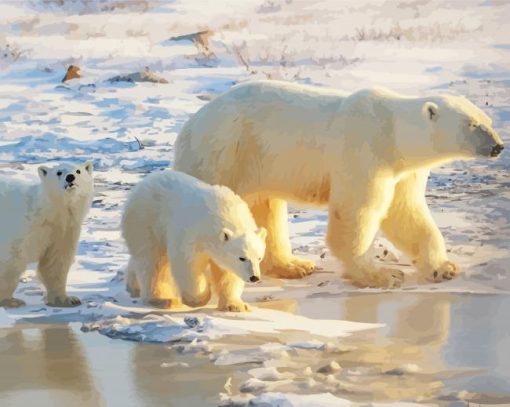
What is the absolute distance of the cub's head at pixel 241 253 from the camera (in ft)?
10.2

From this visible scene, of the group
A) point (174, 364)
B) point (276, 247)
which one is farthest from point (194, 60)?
point (174, 364)

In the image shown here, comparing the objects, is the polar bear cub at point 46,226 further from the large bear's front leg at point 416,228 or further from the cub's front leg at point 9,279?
the large bear's front leg at point 416,228

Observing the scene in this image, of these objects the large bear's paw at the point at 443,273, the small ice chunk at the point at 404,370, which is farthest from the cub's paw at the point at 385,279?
the small ice chunk at the point at 404,370

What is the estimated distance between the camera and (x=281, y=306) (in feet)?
11.2

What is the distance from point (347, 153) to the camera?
3611 millimetres

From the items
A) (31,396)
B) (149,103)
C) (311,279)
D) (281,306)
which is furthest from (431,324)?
(149,103)

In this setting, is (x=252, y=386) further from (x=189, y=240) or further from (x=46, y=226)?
(x=46, y=226)

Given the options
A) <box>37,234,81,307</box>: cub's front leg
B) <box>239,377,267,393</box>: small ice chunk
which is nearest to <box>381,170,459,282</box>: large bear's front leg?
<box>37,234,81,307</box>: cub's front leg

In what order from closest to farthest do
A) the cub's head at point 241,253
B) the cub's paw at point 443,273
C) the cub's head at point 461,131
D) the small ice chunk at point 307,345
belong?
1. the small ice chunk at point 307,345
2. the cub's head at point 241,253
3. the cub's head at point 461,131
4. the cub's paw at point 443,273

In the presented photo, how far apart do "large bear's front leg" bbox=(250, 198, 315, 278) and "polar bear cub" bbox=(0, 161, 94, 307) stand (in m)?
0.75

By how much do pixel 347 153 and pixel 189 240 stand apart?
0.71m

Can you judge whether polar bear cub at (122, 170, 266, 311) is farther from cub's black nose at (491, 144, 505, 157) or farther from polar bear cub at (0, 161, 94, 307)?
cub's black nose at (491, 144, 505, 157)

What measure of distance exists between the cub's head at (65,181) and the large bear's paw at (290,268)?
861 millimetres

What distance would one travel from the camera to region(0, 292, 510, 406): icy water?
254cm
